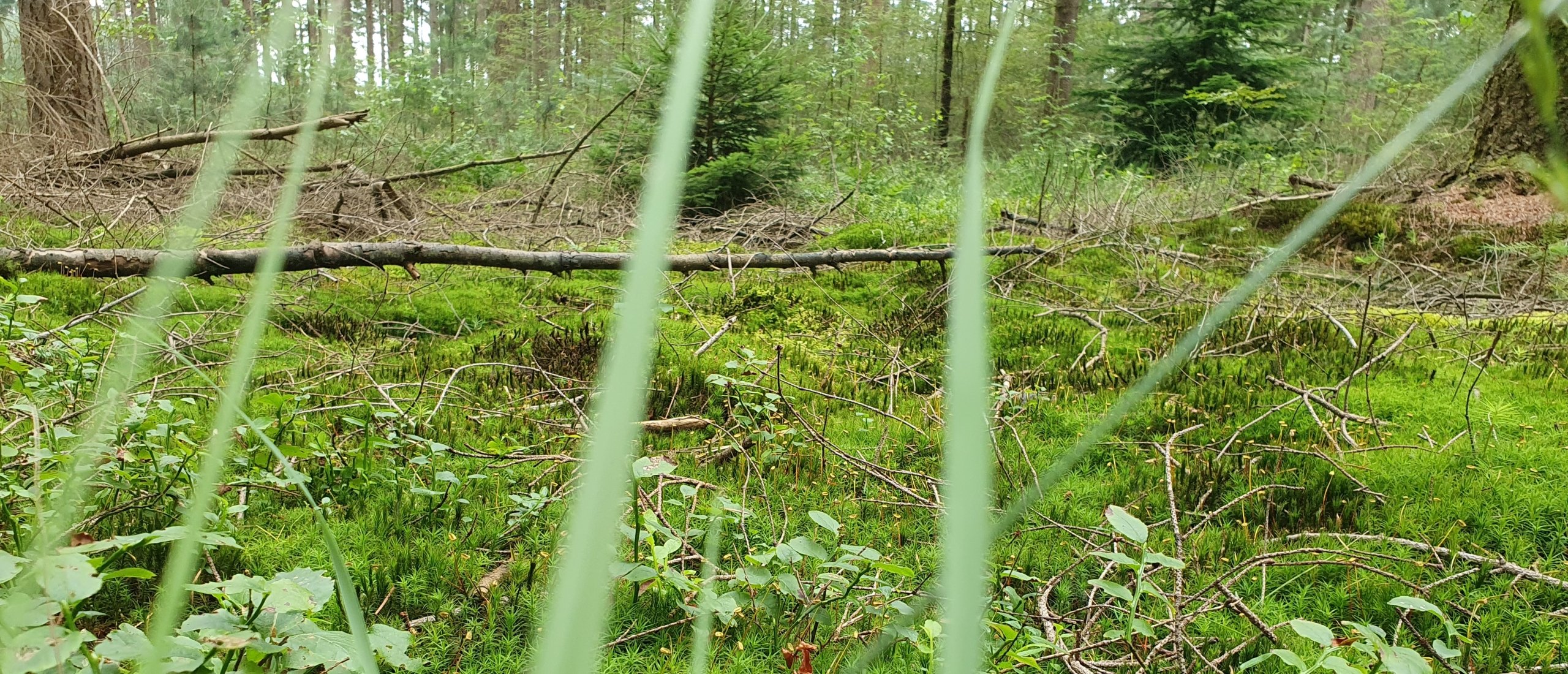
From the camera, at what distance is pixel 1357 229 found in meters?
7.05

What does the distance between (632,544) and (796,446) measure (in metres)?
1.12

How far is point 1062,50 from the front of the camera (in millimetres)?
16047

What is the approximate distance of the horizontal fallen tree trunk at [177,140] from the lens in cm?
574

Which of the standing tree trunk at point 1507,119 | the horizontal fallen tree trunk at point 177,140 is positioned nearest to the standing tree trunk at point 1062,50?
the standing tree trunk at point 1507,119

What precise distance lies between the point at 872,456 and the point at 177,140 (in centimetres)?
609

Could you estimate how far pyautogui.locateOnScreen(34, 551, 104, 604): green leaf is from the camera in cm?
94

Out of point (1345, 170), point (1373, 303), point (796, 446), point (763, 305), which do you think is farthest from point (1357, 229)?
point (796, 446)

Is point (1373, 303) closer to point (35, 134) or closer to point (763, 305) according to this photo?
point (763, 305)

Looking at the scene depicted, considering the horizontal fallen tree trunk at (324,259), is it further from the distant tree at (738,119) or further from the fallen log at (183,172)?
the distant tree at (738,119)

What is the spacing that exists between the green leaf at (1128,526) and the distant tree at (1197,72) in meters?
11.6

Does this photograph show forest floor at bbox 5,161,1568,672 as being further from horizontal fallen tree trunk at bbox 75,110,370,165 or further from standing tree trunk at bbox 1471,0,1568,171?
standing tree trunk at bbox 1471,0,1568,171

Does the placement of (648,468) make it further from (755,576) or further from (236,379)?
(236,379)

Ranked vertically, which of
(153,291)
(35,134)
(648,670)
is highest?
(35,134)

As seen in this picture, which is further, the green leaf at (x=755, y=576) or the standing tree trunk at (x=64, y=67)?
the standing tree trunk at (x=64, y=67)
